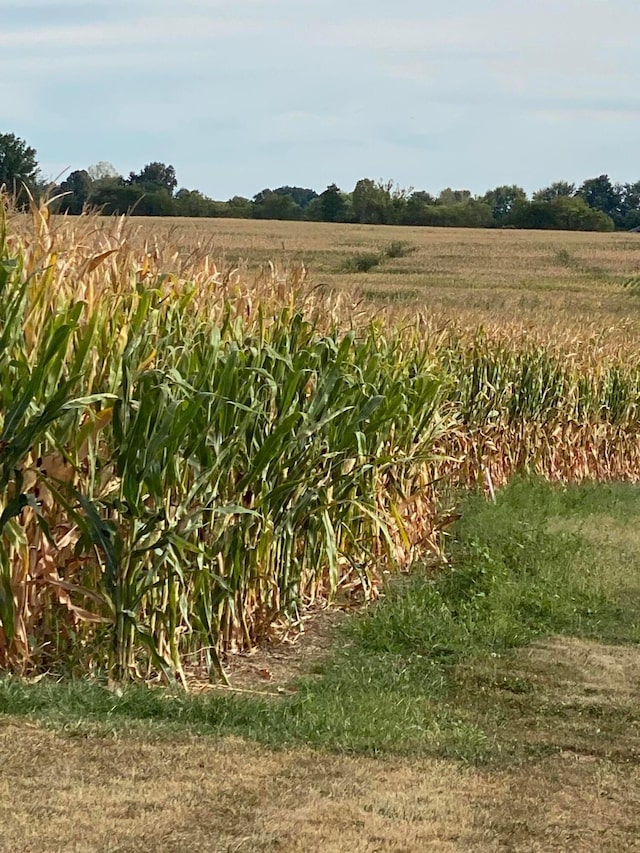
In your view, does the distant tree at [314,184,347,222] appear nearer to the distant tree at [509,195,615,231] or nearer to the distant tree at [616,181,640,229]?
the distant tree at [509,195,615,231]

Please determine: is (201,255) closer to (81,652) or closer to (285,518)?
(285,518)

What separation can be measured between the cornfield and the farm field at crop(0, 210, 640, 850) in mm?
18

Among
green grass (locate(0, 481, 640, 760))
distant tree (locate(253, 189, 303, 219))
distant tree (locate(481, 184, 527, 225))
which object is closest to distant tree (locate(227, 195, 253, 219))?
distant tree (locate(253, 189, 303, 219))

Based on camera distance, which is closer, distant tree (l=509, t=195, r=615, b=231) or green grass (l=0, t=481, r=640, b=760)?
green grass (l=0, t=481, r=640, b=760)

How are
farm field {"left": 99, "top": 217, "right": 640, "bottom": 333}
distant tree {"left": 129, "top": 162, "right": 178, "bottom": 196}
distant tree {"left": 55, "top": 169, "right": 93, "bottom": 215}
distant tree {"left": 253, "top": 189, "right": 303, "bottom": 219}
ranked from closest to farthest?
distant tree {"left": 55, "top": 169, "right": 93, "bottom": 215} < farm field {"left": 99, "top": 217, "right": 640, "bottom": 333} < distant tree {"left": 129, "top": 162, "right": 178, "bottom": 196} < distant tree {"left": 253, "top": 189, "right": 303, "bottom": 219}

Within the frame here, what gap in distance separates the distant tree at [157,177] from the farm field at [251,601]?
43200mm

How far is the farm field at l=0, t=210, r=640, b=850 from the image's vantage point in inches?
156

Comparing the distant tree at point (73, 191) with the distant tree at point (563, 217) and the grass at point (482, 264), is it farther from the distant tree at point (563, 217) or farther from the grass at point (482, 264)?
the distant tree at point (563, 217)

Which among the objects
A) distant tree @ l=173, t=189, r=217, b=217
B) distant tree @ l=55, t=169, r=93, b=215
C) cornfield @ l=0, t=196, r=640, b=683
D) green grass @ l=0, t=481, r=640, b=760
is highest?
distant tree @ l=173, t=189, r=217, b=217

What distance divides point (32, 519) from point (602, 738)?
8.79 ft

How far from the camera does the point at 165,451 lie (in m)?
5.23

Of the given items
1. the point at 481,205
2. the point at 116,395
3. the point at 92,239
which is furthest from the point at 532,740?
the point at 481,205

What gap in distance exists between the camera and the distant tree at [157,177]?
51.1 meters

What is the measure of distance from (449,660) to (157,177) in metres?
50.8
